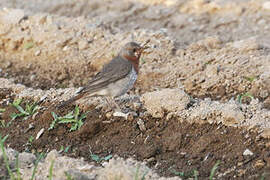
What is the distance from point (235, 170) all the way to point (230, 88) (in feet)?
7.43

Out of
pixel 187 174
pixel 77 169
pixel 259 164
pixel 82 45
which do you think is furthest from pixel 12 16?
pixel 259 164

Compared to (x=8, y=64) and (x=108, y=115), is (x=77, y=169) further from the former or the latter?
(x=8, y=64)

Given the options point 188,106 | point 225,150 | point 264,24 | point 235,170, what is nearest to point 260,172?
point 235,170

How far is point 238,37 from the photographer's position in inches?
334

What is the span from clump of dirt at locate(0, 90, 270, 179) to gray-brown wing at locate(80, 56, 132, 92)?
0.31m

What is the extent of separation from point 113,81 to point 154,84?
131 cm

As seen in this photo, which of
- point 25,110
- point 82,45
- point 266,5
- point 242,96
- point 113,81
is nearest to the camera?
point 113,81

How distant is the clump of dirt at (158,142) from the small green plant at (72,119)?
0.06 metres

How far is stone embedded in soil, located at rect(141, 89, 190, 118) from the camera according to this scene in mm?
5367

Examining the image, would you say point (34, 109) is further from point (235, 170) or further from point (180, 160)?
point (235, 170)

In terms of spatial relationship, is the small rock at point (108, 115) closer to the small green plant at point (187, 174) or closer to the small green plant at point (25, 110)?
the small green plant at point (25, 110)

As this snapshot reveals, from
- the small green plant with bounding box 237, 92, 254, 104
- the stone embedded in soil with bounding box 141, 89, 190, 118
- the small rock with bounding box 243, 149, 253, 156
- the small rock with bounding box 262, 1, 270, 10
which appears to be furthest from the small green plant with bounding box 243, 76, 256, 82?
the small rock with bounding box 262, 1, 270, 10

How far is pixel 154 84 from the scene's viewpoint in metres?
6.85

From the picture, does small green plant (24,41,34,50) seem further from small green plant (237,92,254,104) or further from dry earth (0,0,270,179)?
small green plant (237,92,254,104)
